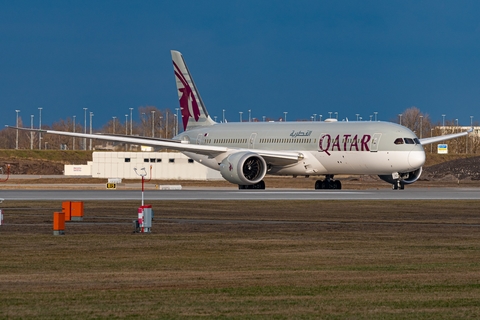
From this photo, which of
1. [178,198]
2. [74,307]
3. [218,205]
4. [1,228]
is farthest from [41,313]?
[178,198]

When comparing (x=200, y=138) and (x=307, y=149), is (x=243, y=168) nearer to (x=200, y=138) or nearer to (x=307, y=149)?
(x=307, y=149)

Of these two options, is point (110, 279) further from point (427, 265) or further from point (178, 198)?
point (178, 198)

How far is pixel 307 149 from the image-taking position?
61.2 m

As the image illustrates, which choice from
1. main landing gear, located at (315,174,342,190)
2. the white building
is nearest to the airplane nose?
main landing gear, located at (315,174,342,190)

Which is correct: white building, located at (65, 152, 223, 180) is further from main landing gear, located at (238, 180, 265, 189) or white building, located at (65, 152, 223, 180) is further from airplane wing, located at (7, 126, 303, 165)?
main landing gear, located at (238, 180, 265, 189)

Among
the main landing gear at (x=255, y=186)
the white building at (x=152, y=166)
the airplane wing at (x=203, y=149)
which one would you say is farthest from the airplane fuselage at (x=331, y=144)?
the white building at (x=152, y=166)

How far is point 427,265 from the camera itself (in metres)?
19.8

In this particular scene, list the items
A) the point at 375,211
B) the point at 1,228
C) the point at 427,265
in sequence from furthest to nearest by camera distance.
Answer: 1. the point at 375,211
2. the point at 1,228
3. the point at 427,265

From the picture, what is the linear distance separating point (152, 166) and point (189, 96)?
81.5 feet

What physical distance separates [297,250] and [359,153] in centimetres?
3548

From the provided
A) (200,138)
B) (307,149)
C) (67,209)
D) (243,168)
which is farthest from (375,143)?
(67,209)

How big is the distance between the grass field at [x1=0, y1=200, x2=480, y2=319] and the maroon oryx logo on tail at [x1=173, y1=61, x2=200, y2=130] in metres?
36.2

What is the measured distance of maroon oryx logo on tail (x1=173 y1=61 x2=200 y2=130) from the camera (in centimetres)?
7088

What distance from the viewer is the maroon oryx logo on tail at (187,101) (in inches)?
2791
